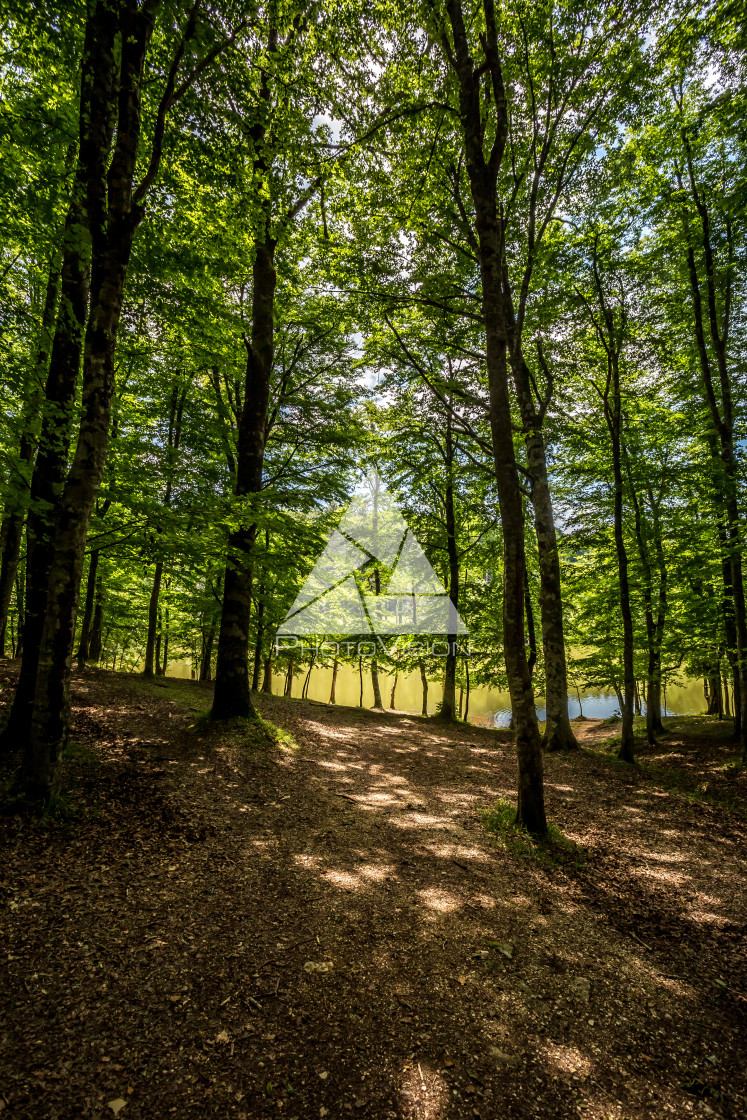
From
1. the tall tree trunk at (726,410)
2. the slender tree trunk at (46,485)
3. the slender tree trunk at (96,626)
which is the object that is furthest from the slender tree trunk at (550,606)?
the slender tree trunk at (96,626)

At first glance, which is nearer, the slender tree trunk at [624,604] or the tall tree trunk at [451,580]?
the slender tree trunk at [624,604]

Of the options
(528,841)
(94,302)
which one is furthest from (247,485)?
(528,841)

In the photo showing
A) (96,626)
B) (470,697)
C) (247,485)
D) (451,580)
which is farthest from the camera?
(470,697)

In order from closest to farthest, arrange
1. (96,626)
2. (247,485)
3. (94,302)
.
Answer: (94,302), (247,485), (96,626)

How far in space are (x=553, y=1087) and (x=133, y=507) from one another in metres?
7.05

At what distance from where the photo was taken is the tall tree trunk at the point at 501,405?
18.8 ft

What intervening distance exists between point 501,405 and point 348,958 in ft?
19.7

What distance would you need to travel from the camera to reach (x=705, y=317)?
12516mm

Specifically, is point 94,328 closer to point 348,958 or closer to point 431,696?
point 348,958

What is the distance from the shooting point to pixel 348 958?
3.23m

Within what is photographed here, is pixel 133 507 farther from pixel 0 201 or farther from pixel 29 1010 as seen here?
pixel 29 1010

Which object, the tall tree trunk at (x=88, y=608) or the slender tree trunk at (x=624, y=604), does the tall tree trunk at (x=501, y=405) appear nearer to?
the slender tree trunk at (x=624, y=604)

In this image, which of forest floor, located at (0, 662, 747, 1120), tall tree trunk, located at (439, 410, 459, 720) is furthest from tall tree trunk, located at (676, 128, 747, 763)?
tall tree trunk, located at (439, 410, 459, 720)

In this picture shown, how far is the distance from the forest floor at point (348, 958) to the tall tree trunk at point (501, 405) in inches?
40.4
